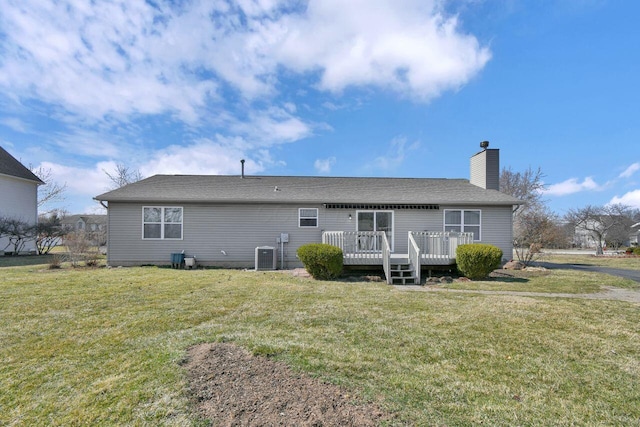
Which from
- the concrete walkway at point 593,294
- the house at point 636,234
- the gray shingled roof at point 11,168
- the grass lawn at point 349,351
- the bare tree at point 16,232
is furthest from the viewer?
the house at point 636,234

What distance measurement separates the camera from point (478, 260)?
31.3 feet

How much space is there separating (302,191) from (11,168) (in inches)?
835

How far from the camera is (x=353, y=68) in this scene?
37.4 ft

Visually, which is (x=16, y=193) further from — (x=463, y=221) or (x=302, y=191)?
(x=463, y=221)

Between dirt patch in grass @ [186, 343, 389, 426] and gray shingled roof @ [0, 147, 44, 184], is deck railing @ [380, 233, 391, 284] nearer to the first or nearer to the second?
dirt patch in grass @ [186, 343, 389, 426]

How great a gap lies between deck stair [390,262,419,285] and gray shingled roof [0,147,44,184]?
24.4 meters

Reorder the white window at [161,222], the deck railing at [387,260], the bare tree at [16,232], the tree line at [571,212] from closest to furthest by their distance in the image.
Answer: the deck railing at [387,260] → the white window at [161,222] → the bare tree at [16,232] → the tree line at [571,212]

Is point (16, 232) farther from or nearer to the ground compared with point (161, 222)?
nearer to the ground

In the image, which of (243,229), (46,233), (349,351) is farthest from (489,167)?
(46,233)

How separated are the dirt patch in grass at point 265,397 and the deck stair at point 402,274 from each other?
22.8ft

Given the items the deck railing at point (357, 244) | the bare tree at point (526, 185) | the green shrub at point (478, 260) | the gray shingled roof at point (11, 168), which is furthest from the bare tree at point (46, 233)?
the bare tree at point (526, 185)

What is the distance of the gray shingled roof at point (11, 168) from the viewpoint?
19.8 m

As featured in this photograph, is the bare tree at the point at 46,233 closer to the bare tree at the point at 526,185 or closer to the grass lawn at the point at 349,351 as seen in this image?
the grass lawn at the point at 349,351

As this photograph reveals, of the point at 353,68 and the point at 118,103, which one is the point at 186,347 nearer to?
the point at 353,68
